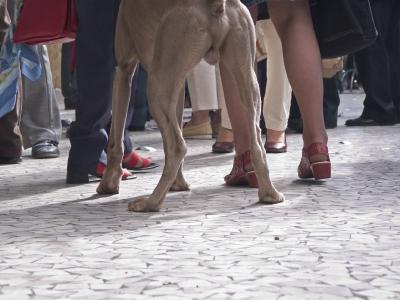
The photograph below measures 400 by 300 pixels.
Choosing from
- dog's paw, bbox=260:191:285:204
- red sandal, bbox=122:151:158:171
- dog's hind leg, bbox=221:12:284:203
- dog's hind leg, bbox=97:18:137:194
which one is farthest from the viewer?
red sandal, bbox=122:151:158:171

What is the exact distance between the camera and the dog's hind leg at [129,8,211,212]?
370 cm

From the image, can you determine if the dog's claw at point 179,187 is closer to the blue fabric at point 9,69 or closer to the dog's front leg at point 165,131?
the dog's front leg at point 165,131

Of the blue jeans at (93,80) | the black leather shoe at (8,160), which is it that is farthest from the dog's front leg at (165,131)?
the black leather shoe at (8,160)

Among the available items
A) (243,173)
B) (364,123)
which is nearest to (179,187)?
(243,173)

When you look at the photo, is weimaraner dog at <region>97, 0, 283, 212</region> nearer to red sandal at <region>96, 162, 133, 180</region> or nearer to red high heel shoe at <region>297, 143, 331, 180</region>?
red high heel shoe at <region>297, 143, 331, 180</region>

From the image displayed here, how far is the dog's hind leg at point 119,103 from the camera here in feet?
13.6

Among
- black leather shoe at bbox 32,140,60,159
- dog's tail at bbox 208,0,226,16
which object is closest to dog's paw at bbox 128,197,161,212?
dog's tail at bbox 208,0,226,16

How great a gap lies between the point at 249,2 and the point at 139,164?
1.35 m

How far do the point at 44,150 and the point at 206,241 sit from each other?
350 centimetres

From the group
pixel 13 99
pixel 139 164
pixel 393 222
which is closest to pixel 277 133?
pixel 139 164

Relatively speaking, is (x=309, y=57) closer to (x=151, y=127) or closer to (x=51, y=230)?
(x=51, y=230)

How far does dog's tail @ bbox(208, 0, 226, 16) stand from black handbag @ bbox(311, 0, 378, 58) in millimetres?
973

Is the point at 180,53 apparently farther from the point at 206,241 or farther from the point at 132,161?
the point at 132,161

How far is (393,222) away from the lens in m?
3.41
